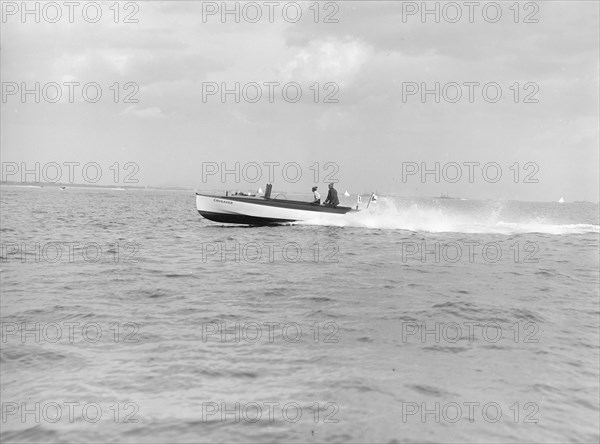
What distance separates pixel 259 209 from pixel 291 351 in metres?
22.6

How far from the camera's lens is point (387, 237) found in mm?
31906

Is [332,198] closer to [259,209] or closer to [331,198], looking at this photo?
[331,198]

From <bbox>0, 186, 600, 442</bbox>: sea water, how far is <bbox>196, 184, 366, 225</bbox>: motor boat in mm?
10944

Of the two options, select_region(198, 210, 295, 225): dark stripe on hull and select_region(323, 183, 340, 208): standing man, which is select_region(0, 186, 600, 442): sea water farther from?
select_region(323, 183, 340, 208): standing man

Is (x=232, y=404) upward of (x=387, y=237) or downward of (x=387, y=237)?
downward

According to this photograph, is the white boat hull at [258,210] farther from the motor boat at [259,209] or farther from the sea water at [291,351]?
the sea water at [291,351]

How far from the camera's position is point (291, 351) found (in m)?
9.04

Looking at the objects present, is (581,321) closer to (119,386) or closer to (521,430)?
(521,430)

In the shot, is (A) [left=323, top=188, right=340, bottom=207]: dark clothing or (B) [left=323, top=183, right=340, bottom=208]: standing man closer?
(B) [left=323, top=183, right=340, bottom=208]: standing man

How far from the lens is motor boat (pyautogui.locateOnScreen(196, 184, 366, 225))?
31188 mm

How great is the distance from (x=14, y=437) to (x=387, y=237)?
27338 millimetres

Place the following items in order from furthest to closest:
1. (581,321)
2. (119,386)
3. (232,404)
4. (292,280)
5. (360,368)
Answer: (292,280) < (581,321) < (360,368) < (119,386) < (232,404)

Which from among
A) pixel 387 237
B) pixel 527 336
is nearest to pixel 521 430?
pixel 527 336

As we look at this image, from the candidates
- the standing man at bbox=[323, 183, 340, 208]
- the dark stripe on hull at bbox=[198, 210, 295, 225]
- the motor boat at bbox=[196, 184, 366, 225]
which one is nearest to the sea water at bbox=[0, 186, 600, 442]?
the motor boat at bbox=[196, 184, 366, 225]
